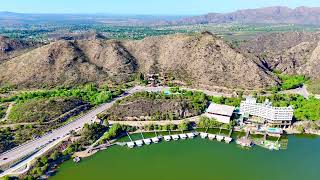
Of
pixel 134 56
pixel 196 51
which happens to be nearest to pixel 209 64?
pixel 196 51

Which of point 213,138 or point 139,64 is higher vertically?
point 139,64

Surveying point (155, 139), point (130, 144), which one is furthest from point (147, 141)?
point (130, 144)

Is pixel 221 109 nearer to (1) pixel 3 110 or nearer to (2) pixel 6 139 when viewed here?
(2) pixel 6 139

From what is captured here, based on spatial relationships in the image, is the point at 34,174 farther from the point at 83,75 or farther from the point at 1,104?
the point at 83,75

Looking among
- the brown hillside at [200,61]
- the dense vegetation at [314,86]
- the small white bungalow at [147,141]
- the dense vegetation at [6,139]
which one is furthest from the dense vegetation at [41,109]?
the dense vegetation at [314,86]

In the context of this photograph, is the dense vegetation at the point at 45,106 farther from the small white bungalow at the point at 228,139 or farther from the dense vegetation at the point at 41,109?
the small white bungalow at the point at 228,139

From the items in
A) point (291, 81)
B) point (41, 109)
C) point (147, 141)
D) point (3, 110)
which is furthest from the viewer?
point (291, 81)
